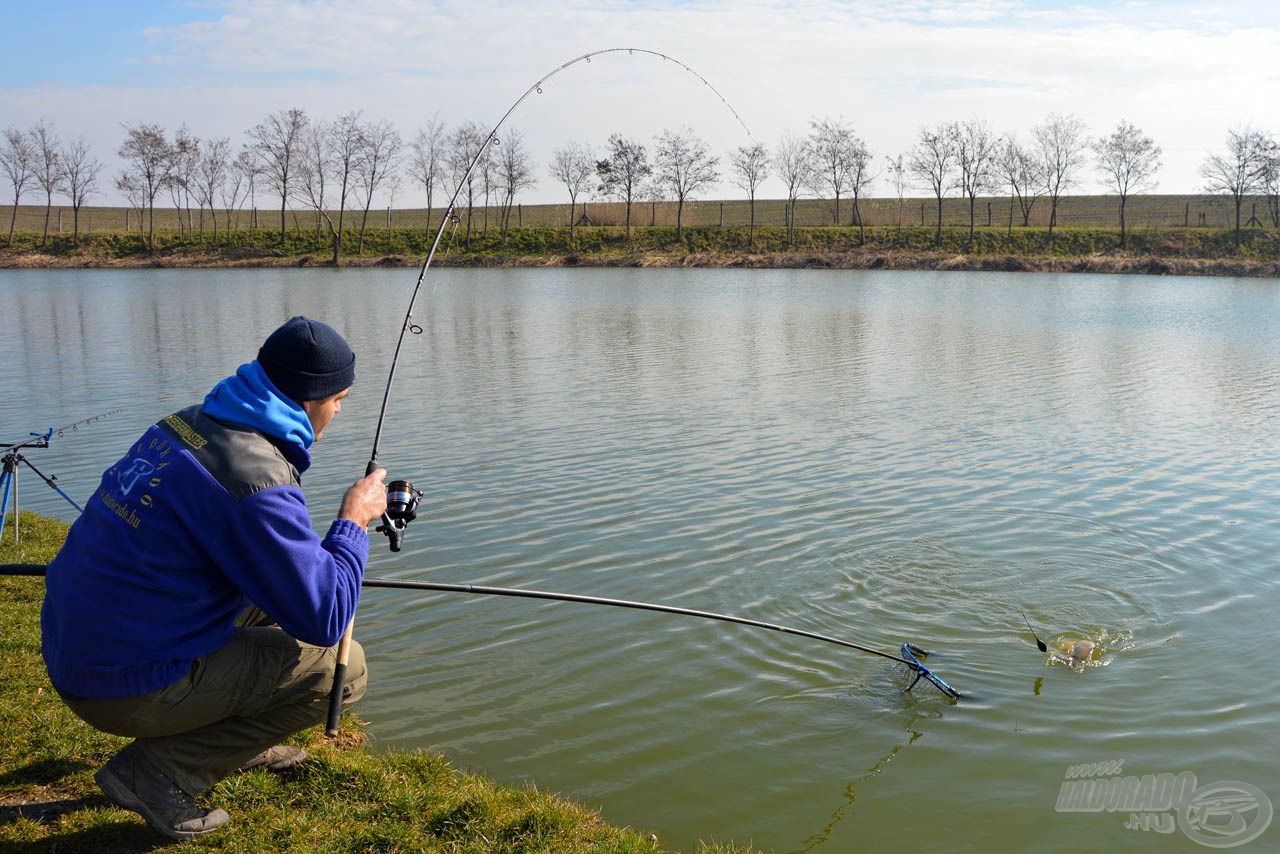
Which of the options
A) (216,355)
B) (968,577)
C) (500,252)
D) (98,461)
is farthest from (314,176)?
(968,577)

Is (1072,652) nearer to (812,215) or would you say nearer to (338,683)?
(338,683)

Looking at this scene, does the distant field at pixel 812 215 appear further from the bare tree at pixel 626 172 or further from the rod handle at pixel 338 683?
the rod handle at pixel 338 683

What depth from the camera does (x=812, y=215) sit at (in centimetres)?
8875

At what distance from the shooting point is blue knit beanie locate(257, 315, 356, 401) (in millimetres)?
3227

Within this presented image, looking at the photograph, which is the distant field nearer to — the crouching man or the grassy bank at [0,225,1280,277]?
the grassy bank at [0,225,1280,277]

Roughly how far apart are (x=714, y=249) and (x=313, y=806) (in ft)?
222

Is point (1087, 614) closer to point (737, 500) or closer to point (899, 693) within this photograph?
point (899, 693)

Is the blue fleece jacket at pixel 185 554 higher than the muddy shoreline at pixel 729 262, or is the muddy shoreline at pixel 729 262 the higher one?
the muddy shoreline at pixel 729 262

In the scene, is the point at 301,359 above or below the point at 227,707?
above

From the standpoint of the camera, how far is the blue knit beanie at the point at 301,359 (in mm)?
3227

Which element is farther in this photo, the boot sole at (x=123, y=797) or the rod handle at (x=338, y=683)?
the rod handle at (x=338, y=683)

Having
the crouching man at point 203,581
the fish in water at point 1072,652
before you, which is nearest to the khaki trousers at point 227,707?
the crouching man at point 203,581

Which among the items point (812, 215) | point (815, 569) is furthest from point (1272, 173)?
point (815, 569)

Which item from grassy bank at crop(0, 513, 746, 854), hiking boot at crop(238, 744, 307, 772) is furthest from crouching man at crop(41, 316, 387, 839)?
hiking boot at crop(238, 744, 307, 772)
